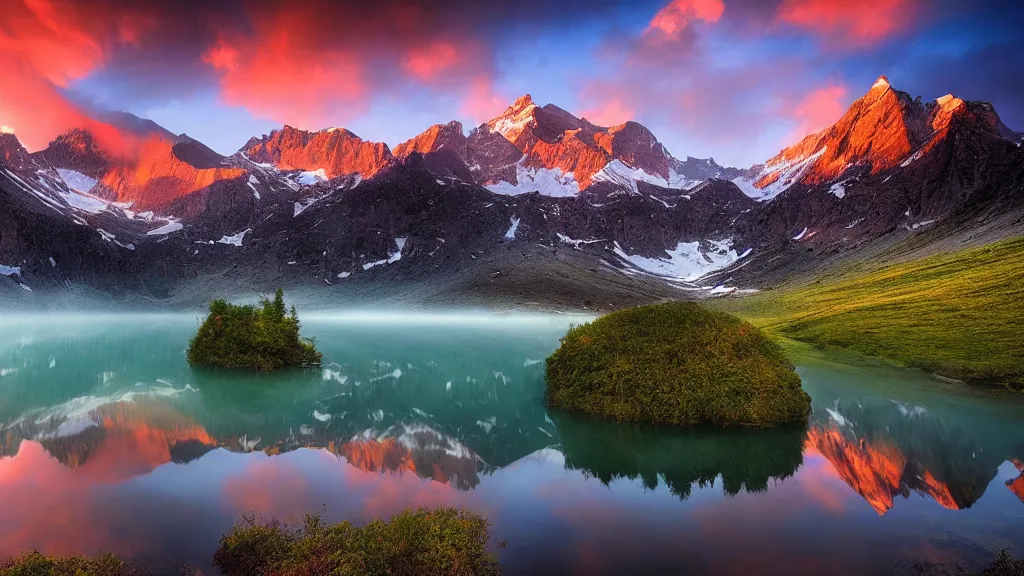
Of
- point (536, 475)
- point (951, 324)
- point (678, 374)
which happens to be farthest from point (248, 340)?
point (951, 324)

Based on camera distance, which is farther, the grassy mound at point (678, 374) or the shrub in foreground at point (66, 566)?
the grassy mound at point (678, 374)

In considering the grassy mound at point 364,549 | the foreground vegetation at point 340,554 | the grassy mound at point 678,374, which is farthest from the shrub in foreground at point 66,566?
the grassy mound at point 678,374

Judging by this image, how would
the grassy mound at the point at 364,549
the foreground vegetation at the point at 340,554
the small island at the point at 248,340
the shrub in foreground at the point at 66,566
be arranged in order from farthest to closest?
the small island at the point at 248,340, the grassy mound at the point at 364,549, the foreground vegetation at the point at 340,554, the shrub in foreground at the point at 66,566

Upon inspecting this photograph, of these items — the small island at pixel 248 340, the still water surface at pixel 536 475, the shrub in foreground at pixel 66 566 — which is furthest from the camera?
the small island at pixel 248 340

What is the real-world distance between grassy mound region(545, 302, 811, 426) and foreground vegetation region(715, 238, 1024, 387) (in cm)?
2307

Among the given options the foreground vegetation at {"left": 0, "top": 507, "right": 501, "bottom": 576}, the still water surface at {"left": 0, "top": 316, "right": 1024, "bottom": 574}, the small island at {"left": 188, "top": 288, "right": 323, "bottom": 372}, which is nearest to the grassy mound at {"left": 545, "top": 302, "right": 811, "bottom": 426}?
the still water surface at {"left": 0, "top": 316, "right": 1024, "bottom": 574}

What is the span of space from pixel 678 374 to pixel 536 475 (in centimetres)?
1201

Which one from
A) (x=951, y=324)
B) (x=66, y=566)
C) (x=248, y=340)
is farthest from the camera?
(x=951, y=324)

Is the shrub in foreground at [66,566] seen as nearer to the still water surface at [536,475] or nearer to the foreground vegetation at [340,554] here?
the foreground vegetation at [340,554]

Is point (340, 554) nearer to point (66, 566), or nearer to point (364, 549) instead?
point (364, 549)

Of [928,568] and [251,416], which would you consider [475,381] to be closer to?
[251,416]

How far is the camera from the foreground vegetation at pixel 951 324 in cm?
4528

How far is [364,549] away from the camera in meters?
13.9

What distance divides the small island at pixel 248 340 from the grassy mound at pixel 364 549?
37151 millimetres
